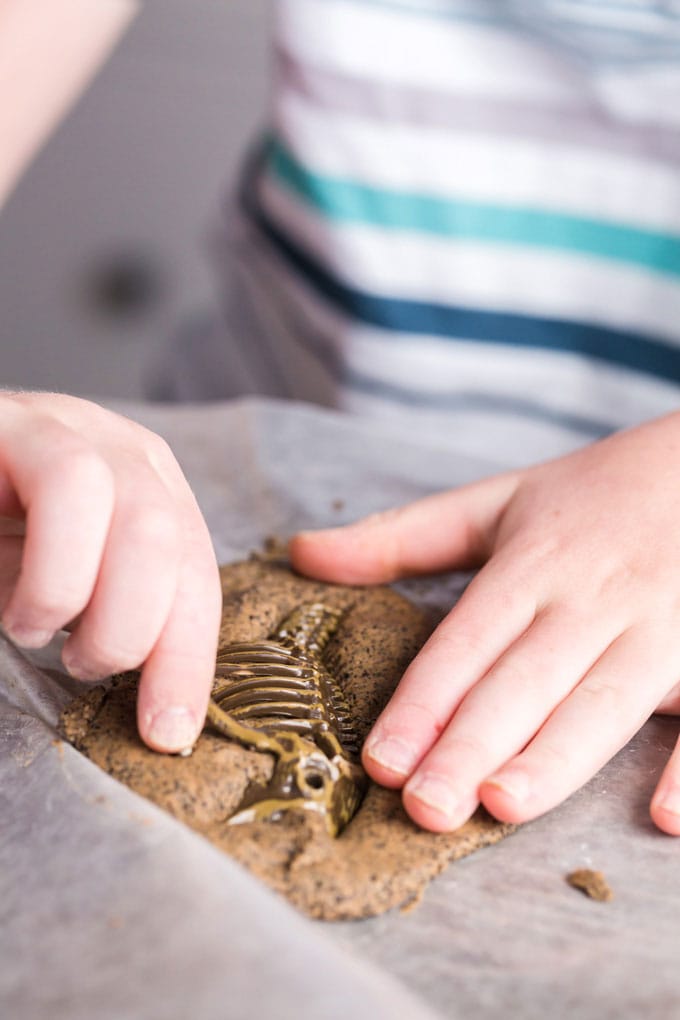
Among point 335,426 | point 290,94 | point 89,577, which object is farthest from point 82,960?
point 290,94

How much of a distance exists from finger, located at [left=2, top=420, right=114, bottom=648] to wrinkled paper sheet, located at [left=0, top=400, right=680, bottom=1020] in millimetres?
127

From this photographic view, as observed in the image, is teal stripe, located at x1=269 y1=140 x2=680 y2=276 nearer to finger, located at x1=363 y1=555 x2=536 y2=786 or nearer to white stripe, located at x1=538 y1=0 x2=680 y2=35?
white stripe, located at x1=538 y1=0 x2=680 y2=35

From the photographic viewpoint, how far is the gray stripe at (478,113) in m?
1.29

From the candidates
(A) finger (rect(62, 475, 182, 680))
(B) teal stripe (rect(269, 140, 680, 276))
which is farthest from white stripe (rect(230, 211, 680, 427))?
(A) finger (rect(62, 475, 182, 680))

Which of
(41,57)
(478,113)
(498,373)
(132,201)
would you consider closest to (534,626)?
(498,373)

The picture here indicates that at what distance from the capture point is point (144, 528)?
63cm

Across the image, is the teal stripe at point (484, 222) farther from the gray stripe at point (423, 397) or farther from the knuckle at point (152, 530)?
the knuckle at point (152, 530)

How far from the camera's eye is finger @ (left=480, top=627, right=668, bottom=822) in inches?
26.3

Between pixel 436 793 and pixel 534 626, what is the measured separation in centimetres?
19

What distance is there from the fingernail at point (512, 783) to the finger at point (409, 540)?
0.31 m

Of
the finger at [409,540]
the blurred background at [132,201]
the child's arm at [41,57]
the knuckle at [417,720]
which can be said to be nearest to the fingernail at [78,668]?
the knuckle at [417,720]

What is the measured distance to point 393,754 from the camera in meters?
0.69

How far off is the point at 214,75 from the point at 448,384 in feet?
4.47

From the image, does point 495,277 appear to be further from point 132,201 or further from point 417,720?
point 132,201
